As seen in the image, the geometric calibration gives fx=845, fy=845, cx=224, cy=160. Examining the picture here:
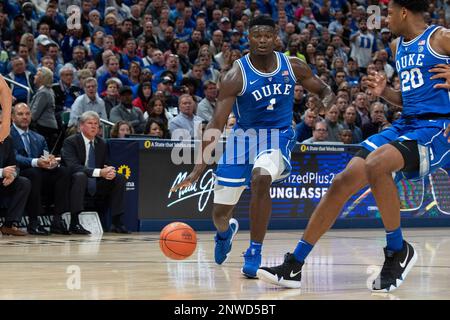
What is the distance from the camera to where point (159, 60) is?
17109 millimetres

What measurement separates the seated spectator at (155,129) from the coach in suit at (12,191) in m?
2.49

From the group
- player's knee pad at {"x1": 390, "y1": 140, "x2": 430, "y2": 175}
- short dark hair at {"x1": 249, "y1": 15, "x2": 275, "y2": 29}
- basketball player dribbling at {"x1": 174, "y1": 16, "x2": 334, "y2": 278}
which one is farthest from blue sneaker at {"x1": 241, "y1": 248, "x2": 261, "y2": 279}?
short dark hair at {"x1": 249, "y1": 15, "x2": 275, "y2": 29}

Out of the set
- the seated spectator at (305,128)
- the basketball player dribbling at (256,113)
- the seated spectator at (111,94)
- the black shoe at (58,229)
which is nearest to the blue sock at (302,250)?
the basketball player dribbling at (256,113)

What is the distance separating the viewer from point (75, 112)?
1363 centimetres

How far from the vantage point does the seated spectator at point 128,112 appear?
1423 cm

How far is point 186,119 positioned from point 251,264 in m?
7.11

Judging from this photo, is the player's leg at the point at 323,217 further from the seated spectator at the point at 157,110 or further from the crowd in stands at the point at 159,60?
the seated spectator at the point at 157,110

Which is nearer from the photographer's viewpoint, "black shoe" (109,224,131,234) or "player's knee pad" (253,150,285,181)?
"player's knee pad" (253,150,285,181)

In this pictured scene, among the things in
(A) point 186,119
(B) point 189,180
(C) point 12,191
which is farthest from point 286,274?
(A) point 186,119

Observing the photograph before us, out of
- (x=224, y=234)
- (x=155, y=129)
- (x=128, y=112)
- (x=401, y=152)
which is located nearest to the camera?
(x=401, y=152)

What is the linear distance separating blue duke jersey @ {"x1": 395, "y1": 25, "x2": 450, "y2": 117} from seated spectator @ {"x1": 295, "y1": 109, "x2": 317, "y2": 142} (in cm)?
849

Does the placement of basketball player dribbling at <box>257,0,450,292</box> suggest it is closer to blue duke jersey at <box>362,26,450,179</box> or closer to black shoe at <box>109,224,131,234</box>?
blue duke jersey at <box>362,26,450,179</box>

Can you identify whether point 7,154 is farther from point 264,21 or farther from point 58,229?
point 264,21

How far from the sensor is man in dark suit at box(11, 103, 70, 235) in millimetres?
12039
